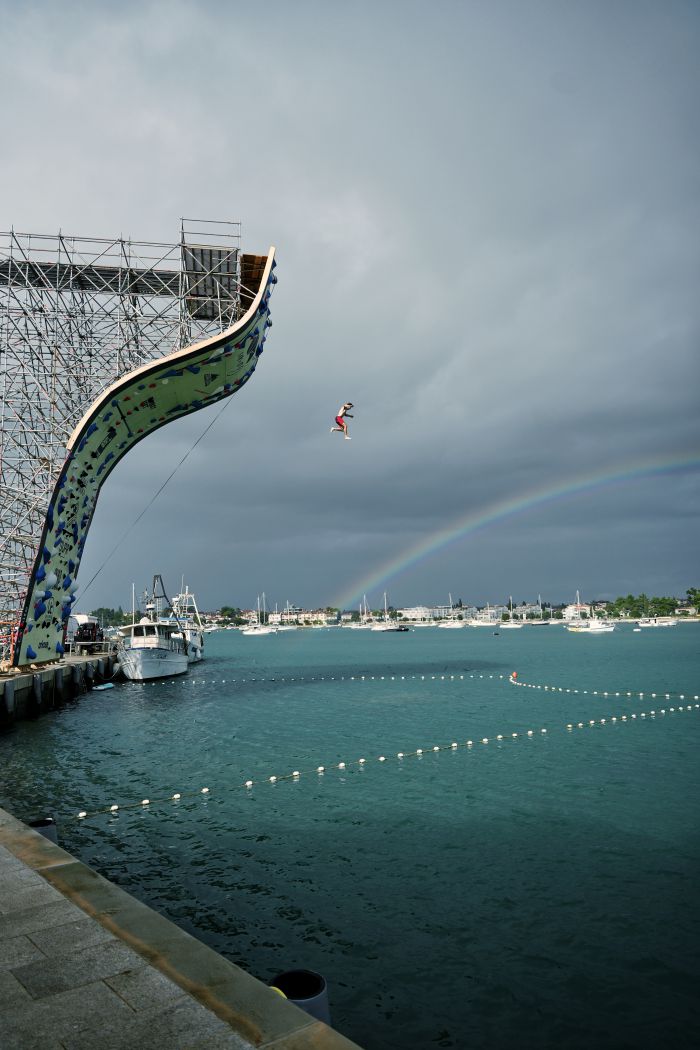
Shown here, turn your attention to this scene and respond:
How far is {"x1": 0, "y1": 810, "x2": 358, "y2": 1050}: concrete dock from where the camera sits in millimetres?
4410

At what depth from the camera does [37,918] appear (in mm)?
6422

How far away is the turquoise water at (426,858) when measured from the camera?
26.0 ft

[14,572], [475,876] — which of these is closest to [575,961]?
[475,876]

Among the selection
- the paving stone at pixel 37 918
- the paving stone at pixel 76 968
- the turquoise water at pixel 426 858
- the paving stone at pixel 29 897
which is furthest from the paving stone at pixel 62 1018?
the turquoise water at pixel 426 858

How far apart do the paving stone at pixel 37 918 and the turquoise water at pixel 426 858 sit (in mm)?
3136

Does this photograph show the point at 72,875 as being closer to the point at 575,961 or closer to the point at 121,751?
the point at 575,961

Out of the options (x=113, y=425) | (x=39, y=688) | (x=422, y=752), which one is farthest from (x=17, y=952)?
(x=39, y=688)

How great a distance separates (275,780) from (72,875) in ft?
39.5

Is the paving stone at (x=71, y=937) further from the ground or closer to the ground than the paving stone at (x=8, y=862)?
further from the ground

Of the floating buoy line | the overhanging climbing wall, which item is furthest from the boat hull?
the floating buoy line

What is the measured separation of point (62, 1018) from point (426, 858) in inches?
363

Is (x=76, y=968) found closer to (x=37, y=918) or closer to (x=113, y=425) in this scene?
(x=37, y=918)

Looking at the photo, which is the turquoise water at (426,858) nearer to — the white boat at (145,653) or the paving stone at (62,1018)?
the paving stone at (62,1018)

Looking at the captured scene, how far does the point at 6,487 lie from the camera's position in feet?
101
